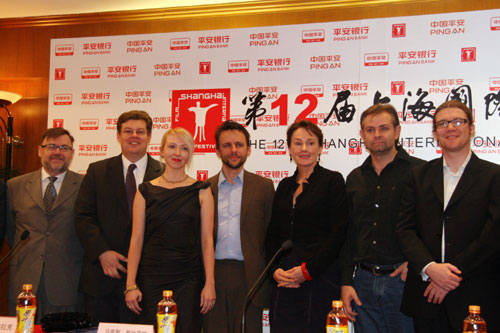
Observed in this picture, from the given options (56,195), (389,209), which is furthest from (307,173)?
(56,195)

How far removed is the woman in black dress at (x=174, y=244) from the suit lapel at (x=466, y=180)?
1344 mm

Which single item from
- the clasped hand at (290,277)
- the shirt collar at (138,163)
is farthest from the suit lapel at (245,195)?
the shirt collar at (138,163)

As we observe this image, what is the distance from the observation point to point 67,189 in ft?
11.0

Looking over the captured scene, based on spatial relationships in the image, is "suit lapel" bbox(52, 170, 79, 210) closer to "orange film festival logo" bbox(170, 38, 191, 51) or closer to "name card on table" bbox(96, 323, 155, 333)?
"name card on table" bbox(96, 323, 155, 333)

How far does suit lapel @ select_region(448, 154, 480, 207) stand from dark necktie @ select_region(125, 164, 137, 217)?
6.33 feet

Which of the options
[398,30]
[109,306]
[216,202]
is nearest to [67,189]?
[109,306]

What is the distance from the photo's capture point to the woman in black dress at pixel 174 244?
271 cm

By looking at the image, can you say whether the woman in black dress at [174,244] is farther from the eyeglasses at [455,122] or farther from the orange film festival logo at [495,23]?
the orange film festival logo at [495,23]

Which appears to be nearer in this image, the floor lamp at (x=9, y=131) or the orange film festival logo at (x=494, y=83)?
the orange film festival logo at (x=494, y=83)

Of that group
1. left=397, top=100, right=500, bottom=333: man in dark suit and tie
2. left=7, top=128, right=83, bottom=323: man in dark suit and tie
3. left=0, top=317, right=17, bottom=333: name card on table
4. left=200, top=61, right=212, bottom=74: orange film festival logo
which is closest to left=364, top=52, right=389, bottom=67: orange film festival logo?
left=200, top=61, right=212, bottom=74: orange film festival logo

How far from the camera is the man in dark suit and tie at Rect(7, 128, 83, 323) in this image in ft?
10.5

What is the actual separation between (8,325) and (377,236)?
190 cm

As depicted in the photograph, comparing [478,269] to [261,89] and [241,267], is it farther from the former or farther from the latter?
[261,89]

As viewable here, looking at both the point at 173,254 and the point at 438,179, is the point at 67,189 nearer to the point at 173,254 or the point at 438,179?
the point at 173,254
